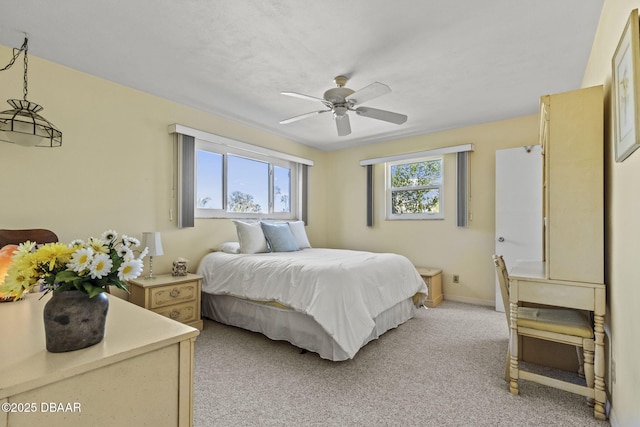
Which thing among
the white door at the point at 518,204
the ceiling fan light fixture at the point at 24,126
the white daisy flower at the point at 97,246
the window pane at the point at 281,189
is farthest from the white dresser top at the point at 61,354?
the white door at the point at 518,204

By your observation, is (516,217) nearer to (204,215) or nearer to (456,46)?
(456,46)

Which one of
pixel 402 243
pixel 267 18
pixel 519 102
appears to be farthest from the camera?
pixel 402 243

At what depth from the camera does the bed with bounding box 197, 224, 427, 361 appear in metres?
2.40

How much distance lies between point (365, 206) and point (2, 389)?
190 inches

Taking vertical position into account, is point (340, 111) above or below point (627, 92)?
above

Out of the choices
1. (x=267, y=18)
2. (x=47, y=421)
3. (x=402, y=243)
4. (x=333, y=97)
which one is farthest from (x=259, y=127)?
(x=47, y=421)

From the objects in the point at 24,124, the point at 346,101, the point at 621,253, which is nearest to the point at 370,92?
the point at 346,101

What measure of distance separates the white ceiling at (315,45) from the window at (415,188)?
4.28ft

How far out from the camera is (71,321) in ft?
2.95

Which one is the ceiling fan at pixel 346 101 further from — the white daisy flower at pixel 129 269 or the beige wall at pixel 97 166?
the white daisy flower at pixel 129 269

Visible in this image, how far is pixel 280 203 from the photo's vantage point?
16.3 feet

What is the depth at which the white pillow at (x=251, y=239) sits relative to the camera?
3668mm

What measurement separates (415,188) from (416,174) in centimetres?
22

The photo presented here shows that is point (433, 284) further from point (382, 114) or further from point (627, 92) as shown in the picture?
point (627, 92)
